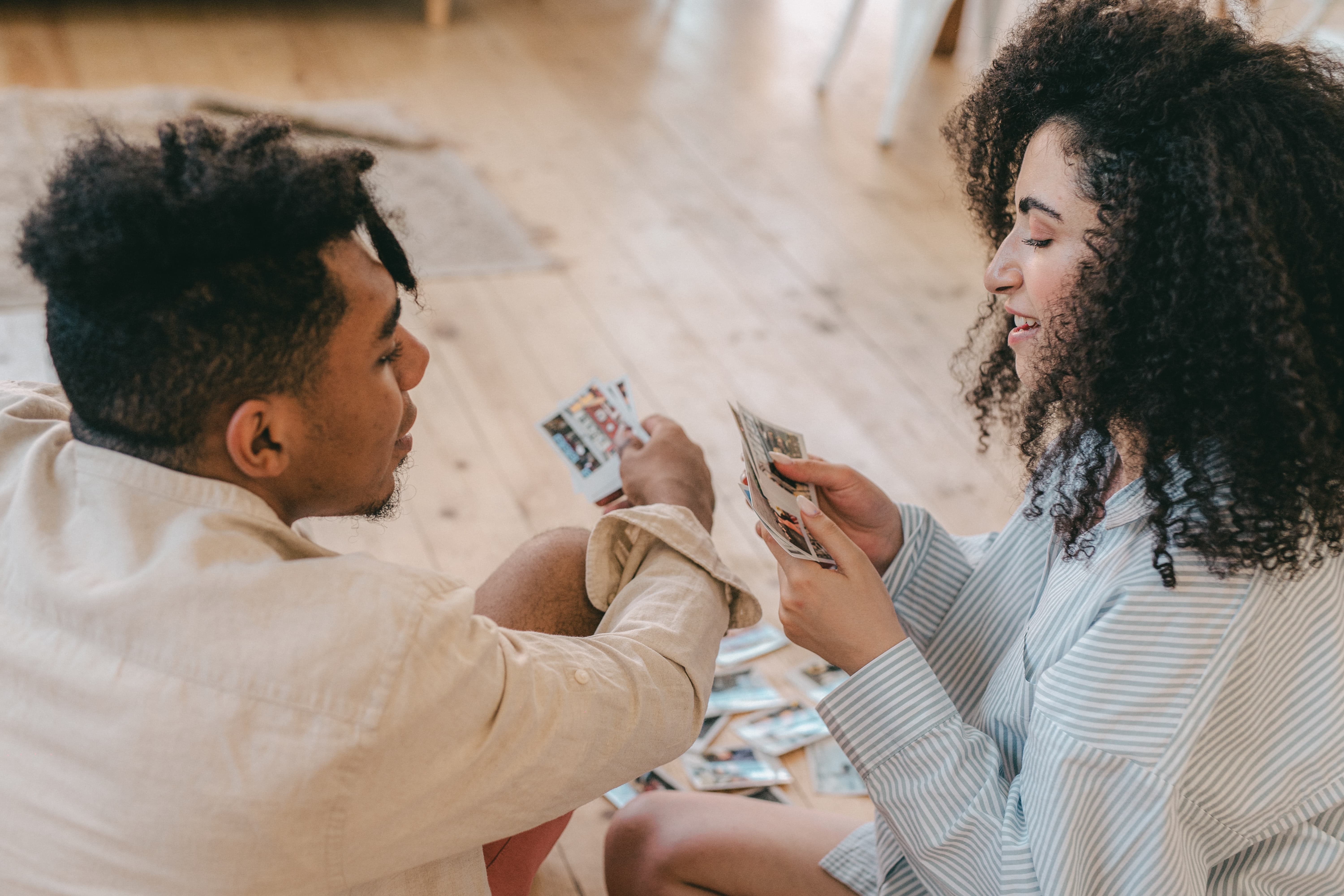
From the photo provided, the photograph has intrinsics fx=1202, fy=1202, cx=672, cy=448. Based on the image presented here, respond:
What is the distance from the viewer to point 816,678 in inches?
81.3

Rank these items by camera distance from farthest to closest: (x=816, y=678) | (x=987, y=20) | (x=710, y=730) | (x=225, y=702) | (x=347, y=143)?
(x=987, y=20), (x=347, y=143), (x=816, y=678), (x=710, y=730), (x=225, y=702)

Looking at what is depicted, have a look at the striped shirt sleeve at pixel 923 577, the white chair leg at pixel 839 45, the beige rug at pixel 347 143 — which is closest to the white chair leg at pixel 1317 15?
the white chair leg at pixel 839 45

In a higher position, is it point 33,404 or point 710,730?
point 33,404

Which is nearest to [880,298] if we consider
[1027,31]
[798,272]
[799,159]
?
[798,272]

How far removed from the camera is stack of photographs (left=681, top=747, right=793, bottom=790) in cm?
184

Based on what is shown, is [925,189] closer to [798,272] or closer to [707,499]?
[798,272]

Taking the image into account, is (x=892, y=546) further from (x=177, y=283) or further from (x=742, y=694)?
(x=177, y=283)

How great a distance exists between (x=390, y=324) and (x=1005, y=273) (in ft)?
2.07

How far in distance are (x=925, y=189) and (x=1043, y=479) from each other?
8.95 ft

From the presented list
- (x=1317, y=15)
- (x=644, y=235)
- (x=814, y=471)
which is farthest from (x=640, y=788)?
(x=1317, y=15)

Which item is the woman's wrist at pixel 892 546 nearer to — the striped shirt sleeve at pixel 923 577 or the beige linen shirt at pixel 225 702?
the striped shirt sleeve at pixel 923 577

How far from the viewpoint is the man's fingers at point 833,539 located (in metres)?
1.24

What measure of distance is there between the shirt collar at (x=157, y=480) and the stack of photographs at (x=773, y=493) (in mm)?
537

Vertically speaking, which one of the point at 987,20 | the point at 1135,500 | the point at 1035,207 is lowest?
the point at 987,20
